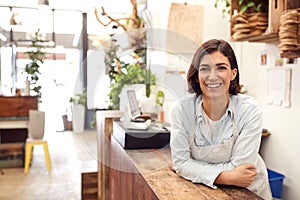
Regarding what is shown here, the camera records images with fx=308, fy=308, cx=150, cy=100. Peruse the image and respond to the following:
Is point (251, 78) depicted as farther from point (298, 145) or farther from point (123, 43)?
point (123, 43)

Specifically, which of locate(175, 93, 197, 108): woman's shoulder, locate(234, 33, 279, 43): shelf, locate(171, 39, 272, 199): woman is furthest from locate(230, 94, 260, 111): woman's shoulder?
locate(234, 33, 279, 43): shelf

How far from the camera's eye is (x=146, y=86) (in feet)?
10.8

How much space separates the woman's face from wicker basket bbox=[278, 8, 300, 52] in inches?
31.4

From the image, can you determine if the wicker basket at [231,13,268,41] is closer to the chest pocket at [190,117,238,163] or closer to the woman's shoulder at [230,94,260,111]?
the woman's shoulder at [230,94,260,111]

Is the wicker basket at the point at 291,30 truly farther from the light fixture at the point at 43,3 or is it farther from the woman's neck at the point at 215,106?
the light fixture at the point at 43,3

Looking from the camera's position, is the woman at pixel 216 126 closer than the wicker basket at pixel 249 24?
Yes

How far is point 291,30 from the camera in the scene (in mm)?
1763

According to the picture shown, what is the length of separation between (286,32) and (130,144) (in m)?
1.10

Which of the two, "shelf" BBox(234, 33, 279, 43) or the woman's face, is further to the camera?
"shelf" BBox(234, 33, 279, 43)

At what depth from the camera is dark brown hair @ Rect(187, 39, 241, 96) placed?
119 centimetres

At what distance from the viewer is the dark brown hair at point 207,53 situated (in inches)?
47.0

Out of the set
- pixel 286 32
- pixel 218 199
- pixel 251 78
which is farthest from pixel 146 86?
pixel 218 199

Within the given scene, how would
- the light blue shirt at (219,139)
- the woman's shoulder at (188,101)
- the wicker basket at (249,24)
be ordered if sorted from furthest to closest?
the wicker basket at (249,24) → the woman's shoulder at (188,101) → the light blue shirt at (219,139)

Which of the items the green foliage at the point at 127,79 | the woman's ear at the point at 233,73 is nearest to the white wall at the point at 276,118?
the green foliage at the point at 127,79
